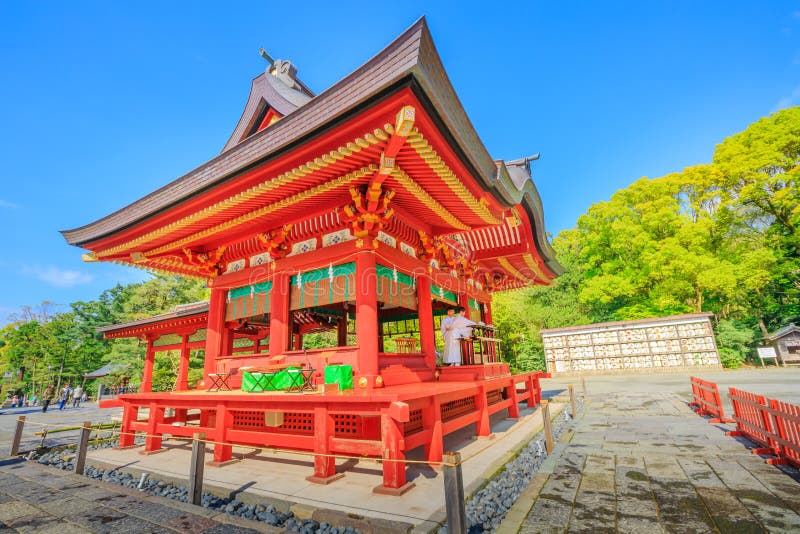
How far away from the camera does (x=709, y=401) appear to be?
8742mm

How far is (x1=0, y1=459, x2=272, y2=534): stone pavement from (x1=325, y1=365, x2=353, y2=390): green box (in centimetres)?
254

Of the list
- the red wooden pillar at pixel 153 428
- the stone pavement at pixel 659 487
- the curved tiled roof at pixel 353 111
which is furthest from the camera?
the red wooden pillar at pixel 153 428

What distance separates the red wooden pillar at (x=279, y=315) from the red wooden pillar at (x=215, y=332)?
2093 millimetres

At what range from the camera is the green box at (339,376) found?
5.98m

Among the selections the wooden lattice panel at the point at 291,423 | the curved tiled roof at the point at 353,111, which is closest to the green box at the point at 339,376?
the wooden lattice panel at the point at 291,423

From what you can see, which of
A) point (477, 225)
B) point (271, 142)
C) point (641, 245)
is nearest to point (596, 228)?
point (641, 245)

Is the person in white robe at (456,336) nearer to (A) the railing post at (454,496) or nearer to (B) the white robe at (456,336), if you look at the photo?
(B) the white robe at (456,336)

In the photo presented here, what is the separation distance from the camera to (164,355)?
22.5 m

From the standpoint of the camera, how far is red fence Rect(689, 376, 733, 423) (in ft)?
25.9

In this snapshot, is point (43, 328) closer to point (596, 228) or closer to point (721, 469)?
point (721, 469)

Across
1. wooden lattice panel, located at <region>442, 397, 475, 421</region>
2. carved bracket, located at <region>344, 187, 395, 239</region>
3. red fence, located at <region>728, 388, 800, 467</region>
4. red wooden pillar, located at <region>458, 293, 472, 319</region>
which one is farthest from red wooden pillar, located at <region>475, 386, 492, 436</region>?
red fence, located at <region>728, 388, 800, 467</region>

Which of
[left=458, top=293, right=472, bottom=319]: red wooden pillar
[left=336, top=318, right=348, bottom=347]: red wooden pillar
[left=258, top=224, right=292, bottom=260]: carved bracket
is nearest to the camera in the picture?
[left=258, top=224, right=292, bottom=260]: carved bracket

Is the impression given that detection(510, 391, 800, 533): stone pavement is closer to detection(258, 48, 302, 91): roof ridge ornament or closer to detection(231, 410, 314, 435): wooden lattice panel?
detection(231, 410, 314, 435): wooden lattice panel

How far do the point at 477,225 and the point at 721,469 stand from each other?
5.80m
